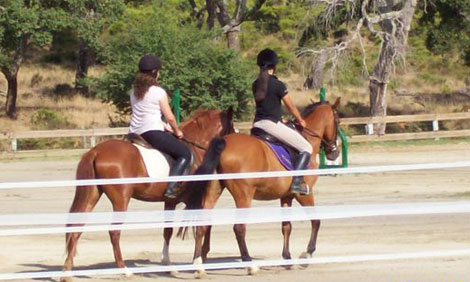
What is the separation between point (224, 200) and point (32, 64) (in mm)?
36710

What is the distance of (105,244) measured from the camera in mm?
13883

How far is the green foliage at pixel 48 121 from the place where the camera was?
132ft

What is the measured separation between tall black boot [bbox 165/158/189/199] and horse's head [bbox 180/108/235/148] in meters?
0.69

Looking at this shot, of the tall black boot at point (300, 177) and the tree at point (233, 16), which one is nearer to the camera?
the tall black boot at point (300, 177)

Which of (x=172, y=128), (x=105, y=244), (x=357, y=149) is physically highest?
(x=172, y=128)

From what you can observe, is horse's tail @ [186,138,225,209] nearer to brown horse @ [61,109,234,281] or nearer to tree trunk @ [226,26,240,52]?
brown horse @ [61,109,234,281]

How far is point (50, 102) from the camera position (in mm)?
45844

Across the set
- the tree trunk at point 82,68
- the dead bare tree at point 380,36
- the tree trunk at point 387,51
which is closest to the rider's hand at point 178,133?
the dead bare tree at point 380,36

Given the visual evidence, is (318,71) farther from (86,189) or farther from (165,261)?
(86,189)

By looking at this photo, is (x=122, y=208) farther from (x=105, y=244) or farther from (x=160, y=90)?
(x=105, y=244)

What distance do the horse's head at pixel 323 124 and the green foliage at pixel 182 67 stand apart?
23612 mm

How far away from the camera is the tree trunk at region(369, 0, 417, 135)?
37.5m

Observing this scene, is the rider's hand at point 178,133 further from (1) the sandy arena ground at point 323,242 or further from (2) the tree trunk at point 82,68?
(2) the tree trunk at point 82,68

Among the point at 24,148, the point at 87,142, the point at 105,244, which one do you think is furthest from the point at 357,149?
the point at 105,244
